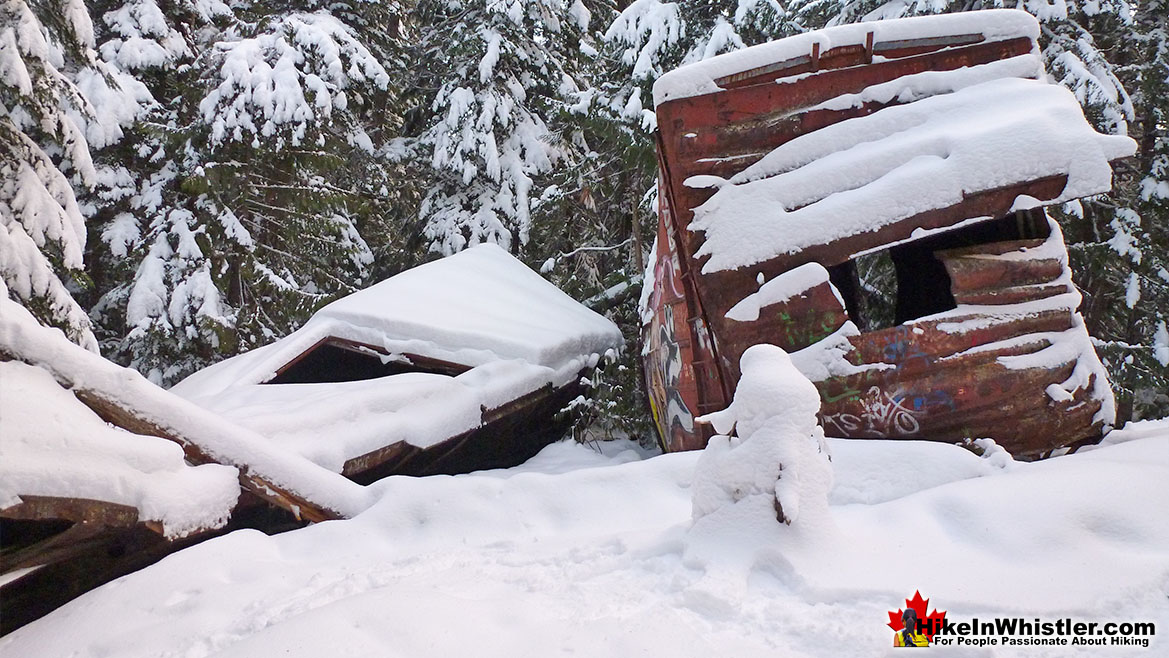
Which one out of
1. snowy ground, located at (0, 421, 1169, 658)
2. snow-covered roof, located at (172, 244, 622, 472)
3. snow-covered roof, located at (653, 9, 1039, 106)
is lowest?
snow-covered roof, located at (172, 244, 622, 472)

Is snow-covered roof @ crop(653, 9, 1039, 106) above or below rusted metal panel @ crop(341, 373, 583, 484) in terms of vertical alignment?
above

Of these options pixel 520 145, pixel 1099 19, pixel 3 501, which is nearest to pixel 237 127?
pixel 520 145

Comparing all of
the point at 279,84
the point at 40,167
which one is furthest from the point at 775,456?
the point at 279,84

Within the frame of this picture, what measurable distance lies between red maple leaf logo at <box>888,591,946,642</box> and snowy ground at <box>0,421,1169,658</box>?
38 millimetres

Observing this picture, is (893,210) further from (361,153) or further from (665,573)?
(361,153)

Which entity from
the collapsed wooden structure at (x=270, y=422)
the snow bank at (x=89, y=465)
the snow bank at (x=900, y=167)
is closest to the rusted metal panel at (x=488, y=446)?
the collapsed wooden structure at (x=270, y=422)

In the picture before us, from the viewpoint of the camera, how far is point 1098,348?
7.89 metres

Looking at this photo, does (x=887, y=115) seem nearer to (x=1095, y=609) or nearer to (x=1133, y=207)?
(x=1095, y=609)

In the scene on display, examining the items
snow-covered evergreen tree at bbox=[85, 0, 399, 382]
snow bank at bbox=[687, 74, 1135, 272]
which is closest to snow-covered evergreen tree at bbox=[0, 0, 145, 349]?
snow-covered evergreen tree at bbox=[85, 0, 399, 382]

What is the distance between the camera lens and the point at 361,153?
13172 mm

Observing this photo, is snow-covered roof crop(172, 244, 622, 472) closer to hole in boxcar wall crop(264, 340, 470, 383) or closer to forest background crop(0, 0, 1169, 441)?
hole in boxcar wall crop(264, 340, 470, 383)

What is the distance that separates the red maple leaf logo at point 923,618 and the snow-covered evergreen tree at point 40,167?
6445mm

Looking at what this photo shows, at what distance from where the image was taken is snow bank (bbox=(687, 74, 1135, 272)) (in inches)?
153

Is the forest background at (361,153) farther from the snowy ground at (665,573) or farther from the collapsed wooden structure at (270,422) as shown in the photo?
the snowy ground at (665,573)
